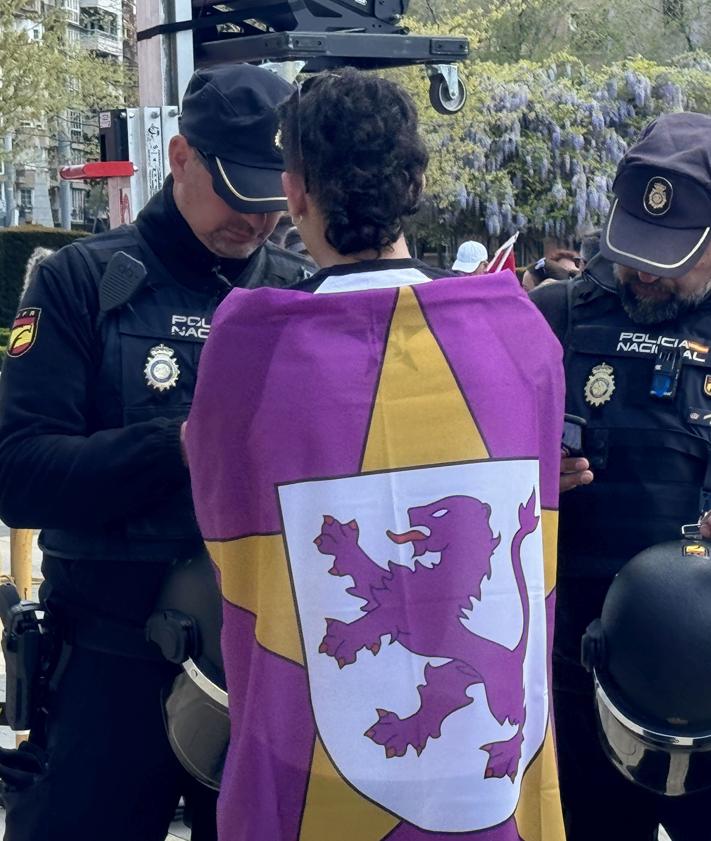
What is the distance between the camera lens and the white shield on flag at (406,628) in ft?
6.00

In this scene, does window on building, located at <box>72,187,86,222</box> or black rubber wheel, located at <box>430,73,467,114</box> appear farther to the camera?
window on building, located at <box>72,187,86,222</box>

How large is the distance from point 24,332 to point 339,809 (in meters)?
1.08

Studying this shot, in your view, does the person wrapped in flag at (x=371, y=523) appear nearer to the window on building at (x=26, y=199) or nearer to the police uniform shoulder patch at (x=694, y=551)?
the police uniform shoulder patch at (x=694, y=551)

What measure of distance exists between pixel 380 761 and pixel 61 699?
35.9 inches

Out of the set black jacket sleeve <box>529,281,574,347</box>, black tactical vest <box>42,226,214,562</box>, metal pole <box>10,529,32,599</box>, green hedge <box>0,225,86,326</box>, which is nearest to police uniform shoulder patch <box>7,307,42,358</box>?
black tactical vest <box>42,226,214,562</box>

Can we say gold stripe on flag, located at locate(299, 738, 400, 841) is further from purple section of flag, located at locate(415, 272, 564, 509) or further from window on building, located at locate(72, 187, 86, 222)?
window on building, located at locate(72, 187, 86, 222)

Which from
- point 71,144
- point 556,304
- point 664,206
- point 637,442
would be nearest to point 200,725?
point 637,442

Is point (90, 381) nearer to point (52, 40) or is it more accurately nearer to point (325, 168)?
point (325, 168)

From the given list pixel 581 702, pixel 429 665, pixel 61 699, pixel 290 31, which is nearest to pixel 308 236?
pixel 429 665

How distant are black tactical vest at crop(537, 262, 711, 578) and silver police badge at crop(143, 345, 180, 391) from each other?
85 centimetres

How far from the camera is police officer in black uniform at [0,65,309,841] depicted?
2412mm

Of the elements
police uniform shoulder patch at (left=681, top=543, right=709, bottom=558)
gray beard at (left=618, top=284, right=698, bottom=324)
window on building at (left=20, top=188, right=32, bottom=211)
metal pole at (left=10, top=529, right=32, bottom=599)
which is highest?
gray beard at (left=618, top=284, right=698, bottom=324)

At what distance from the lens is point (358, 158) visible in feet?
6.23

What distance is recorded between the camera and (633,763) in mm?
2523
